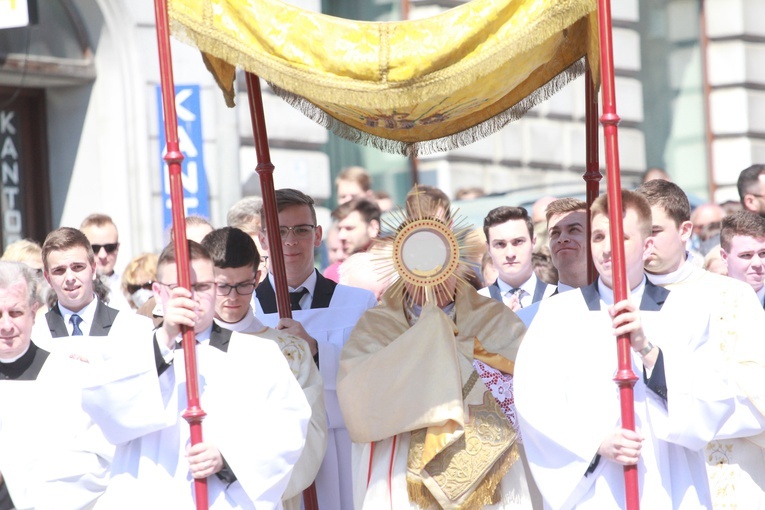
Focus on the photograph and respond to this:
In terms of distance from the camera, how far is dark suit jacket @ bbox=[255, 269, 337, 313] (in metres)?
5.81

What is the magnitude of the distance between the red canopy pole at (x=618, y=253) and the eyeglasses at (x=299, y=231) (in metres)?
1.73

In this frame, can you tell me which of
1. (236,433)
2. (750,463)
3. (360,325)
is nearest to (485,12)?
(360,325)

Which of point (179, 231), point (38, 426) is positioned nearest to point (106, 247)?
point (38, 426)

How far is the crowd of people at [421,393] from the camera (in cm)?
442

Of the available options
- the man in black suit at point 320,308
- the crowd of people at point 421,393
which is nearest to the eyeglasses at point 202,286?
the crowd of people at point 421,393

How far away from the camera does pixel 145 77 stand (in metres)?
10.4

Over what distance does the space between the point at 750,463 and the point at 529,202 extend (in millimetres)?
6839

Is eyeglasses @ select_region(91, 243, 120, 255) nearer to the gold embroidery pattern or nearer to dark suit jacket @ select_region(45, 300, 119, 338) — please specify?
dark suit jacket @ select_region(45, 300, 119, 338)

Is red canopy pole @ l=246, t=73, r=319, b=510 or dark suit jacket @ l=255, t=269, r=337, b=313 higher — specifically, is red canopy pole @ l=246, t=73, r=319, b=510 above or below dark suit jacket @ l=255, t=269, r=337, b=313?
above

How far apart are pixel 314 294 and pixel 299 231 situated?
288mm

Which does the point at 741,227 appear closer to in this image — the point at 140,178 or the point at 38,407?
the point at 38,407

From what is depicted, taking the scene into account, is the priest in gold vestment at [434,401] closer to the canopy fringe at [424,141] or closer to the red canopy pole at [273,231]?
the red canopy pole at [273,231]

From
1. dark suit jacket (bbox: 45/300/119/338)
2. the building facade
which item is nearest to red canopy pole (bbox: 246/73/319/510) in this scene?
dark suit jacket (bbox: 45/300/119/338)

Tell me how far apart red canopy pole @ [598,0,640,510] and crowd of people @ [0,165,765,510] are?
50 mm
